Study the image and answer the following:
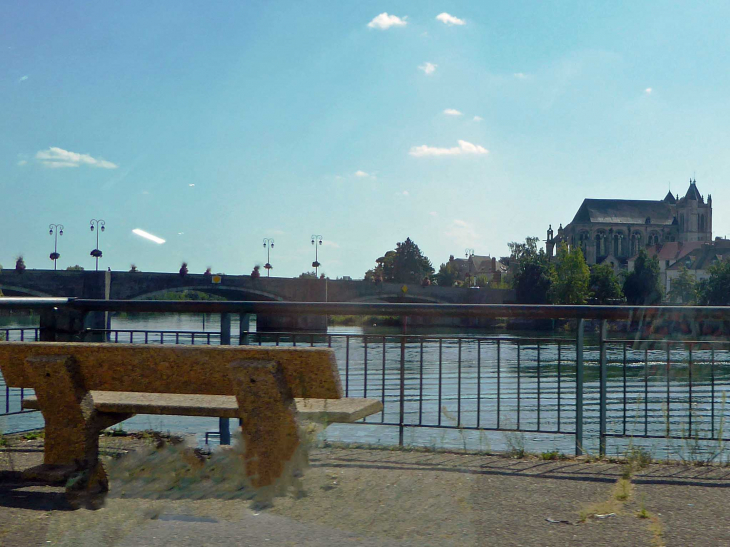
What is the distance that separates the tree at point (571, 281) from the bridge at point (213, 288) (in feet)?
62.6

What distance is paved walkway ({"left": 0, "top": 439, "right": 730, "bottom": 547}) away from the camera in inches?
122

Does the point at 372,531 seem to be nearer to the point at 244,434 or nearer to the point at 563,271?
the point at 244,434

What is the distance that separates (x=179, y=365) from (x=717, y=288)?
76800mm

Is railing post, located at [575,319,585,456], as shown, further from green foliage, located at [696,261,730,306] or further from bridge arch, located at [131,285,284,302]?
green foliage, located at [696,261,730,306]

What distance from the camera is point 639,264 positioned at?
3578 inches

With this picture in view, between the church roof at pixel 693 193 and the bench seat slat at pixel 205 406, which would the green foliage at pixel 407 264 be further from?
the bench seat slat at pixel 205 406

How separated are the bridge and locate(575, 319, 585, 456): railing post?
3326cm

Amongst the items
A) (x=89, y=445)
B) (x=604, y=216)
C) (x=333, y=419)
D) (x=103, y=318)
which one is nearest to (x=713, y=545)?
(x=333, y=419)

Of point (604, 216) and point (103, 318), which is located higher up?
point (604, 216)

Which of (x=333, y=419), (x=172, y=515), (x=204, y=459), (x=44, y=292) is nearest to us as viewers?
(x=172, y=515)

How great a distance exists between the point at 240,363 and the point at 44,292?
4936 centimetres

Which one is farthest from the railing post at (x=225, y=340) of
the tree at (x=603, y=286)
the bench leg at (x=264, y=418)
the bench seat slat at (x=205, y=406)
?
the tree at (x=603, y=286)

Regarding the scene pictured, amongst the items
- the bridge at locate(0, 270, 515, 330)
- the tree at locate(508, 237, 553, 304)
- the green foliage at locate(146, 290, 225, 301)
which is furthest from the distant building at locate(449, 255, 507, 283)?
the green foliage at locate(146, 290, 225, 301)

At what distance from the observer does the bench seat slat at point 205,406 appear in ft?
12.9
